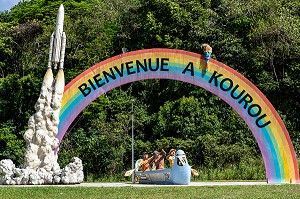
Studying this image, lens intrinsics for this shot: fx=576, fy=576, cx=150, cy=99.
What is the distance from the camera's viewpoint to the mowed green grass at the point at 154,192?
12.1 m

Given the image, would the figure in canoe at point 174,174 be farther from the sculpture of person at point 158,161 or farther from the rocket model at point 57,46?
the rocket model at point 57,46

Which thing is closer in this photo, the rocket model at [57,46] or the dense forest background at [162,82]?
the rocket model at [57,46]

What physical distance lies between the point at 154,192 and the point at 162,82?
16.7 m

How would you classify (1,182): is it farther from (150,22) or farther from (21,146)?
(150,22)

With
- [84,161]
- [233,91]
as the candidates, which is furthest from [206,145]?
[233,91]

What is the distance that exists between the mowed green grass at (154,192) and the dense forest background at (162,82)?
334 inches

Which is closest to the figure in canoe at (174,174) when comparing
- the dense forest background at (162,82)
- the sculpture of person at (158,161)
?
the sculpture of person at (158,161)

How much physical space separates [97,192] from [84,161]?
1073 centimetres

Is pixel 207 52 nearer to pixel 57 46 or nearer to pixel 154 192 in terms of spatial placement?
pixel 57 46

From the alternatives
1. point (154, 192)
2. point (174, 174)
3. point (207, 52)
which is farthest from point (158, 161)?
point (154, 192)

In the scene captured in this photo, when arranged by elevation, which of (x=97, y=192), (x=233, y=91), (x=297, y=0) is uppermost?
(x=297, y=0)

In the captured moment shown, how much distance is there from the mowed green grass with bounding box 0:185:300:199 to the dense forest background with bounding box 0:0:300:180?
8.47 m

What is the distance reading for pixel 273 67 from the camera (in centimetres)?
2716

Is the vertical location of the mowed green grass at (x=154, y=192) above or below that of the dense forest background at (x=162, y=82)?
below
